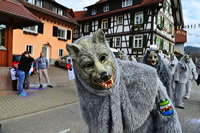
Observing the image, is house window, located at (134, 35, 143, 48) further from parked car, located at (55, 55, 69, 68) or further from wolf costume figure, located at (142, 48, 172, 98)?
wolf costume figure, located at (142, 48, 172, 98)

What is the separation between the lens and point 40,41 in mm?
15984

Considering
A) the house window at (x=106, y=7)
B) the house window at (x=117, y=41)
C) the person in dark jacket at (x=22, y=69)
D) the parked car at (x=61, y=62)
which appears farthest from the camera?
the house window at (x=106, y=7)

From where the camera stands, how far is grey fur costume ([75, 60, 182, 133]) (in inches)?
37.1

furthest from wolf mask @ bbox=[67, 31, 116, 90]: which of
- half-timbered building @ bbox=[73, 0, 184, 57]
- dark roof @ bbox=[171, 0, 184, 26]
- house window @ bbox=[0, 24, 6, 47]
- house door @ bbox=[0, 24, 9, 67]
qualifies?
dark roof @ bbox=[171, 0, 184, 26]

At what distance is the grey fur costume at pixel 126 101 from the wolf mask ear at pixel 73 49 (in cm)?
14

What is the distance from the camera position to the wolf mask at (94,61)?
87cm

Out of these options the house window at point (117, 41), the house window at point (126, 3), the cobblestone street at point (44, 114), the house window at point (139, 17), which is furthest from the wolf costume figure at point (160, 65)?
the house window at point (126, 3)

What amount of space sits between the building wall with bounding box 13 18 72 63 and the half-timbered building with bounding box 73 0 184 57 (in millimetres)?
5982

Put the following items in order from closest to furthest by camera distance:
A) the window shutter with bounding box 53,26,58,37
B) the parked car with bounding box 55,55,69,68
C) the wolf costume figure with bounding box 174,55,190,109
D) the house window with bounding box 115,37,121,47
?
the wolf costume figure with bounding box 174,55,190,109 → the parked car with bounding box 55,55,69,68 → the window shutter with bounding box 53,26,58,37 → the house window with bounding box 115,37,121,47

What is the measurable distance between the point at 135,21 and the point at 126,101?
19464 mm

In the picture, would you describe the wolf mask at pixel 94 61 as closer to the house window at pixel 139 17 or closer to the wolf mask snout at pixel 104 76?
the wolf mask snout at pixel 104 76

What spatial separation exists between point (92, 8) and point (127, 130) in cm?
2528

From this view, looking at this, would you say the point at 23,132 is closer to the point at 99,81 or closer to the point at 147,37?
the point at 99,81

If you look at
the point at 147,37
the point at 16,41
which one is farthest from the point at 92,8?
the point at 16,41
